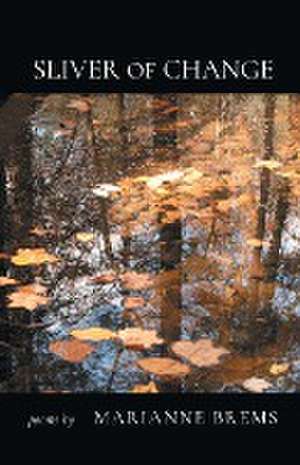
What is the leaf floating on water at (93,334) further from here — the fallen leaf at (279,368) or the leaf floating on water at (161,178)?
the leaf floating on water at (161,178)

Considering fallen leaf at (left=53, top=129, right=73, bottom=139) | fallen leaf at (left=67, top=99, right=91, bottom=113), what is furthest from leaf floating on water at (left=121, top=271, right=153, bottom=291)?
fallen leaf at (left=67, top=99, right=91, bottom=113)

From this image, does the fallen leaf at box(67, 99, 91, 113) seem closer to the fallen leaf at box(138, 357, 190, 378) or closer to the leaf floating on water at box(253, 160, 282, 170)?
the leaf floating on water at box(253, 160, 282, 170)

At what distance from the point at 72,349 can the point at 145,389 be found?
357 millimetres

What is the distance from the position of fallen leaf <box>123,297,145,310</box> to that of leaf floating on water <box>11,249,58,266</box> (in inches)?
18.9

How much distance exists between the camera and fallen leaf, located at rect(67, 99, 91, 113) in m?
6.09

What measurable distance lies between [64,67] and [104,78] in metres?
0.38

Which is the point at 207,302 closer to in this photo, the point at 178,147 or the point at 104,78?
the point at 178,147

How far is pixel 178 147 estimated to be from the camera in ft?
16.8

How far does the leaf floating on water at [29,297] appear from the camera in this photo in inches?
121

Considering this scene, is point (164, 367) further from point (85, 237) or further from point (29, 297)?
point (85, 237)

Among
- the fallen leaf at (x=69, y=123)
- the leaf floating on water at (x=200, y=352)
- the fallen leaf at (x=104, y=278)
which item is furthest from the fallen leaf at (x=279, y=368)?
the fallen leaf at (x=69, y=123)

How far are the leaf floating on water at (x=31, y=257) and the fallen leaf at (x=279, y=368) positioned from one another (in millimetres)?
1166

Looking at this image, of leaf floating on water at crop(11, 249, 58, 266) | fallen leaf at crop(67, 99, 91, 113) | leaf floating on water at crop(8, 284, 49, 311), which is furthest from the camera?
fallen leaf at crop(67, 99, 91, 113)
